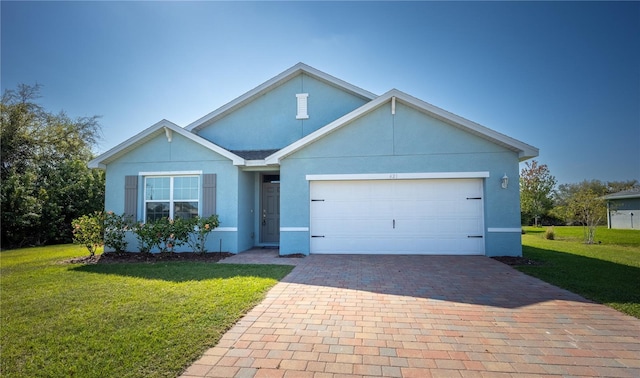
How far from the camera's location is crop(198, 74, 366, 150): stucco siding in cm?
1168

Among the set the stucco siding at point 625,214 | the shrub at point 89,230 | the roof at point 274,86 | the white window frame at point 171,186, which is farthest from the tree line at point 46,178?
the stucco siding at point 625,214

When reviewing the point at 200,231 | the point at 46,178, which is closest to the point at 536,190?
the point at 200,231

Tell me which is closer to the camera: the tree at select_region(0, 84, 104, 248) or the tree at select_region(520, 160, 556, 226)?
the tree at select_region(0, 84, 104, 248)

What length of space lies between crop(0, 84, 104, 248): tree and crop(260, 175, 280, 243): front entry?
36.2ft

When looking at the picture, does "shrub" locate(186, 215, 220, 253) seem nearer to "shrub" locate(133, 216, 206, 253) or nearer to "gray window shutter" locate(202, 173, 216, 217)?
"shrub" locate(133, 216, 206, 253)

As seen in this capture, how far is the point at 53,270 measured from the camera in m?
7.41

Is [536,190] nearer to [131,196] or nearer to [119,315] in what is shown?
[131,196]

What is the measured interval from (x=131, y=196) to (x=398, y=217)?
9227 millimetres

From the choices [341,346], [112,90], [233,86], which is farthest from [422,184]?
[112,90]

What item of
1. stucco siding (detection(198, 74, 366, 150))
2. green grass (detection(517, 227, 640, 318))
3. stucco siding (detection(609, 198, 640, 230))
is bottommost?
green grass (detection(517, 227, 640, 318))

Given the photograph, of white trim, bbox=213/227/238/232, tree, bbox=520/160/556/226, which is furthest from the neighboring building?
white trim, bbox=213/227/238/232

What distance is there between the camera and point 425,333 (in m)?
3.64

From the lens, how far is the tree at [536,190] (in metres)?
26.0

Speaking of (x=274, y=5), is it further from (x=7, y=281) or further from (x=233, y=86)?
(x=7, y=281)
